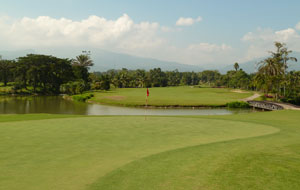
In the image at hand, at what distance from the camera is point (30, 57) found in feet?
335

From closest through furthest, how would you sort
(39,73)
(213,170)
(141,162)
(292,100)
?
(213,170), (141,162), (292,100), (39,73)

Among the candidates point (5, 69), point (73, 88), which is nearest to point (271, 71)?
point (73, 88)

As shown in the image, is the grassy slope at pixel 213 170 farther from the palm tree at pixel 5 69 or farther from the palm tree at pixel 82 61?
the palm tree at pixel 82 61

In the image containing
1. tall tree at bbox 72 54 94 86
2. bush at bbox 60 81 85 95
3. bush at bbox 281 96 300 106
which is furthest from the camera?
tall tree at bbox 72 54 94 86

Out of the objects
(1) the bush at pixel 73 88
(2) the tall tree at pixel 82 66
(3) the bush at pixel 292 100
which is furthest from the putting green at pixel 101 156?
(2) the tall tree at pixel 82 66

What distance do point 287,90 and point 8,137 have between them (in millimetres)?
68490

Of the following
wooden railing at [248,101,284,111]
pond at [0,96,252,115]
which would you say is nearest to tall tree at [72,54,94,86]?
pond at [0,96,252,115]

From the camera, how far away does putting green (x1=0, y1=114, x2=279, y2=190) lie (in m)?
7.10

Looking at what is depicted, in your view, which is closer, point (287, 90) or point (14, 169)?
point (14, 169)

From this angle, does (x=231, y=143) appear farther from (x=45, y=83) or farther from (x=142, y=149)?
(x=45, y=83)

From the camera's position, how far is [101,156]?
9805 millimetres

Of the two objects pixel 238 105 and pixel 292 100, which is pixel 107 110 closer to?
pixel 238 105

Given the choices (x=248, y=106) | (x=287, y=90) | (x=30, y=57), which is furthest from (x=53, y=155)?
(x=30, y=57)

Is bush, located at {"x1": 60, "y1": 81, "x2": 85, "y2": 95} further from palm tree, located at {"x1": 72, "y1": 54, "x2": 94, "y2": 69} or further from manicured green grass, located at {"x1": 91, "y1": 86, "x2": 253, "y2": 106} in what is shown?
palm tree, located at {"x1": 72, "y1": 54, "x2": 94, "y2": 69}
